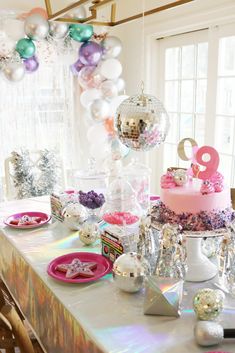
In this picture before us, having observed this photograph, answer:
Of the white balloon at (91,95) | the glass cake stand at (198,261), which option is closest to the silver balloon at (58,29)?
the white balloon at (91,95)

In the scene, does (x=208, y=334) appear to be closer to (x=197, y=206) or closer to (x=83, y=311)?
(x=83, y=311)

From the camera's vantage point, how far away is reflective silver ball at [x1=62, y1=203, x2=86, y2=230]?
183 cm

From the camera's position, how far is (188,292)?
1289mm

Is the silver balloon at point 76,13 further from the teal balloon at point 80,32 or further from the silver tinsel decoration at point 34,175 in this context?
the silver tinsel decoration at point 34,175

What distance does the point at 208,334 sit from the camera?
0.99 meters

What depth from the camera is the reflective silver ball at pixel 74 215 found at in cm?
183

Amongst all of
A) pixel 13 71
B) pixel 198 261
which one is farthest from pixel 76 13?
pixel 198 261

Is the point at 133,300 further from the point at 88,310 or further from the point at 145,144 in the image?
the point at 145,144

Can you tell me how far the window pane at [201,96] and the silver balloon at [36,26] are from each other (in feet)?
4.52

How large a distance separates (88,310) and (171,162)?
106 inches

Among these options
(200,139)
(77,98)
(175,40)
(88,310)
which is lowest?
(88,310)

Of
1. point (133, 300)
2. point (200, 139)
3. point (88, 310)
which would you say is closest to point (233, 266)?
point (133, 300)

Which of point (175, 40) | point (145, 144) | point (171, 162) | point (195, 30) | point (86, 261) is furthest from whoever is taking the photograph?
point (171, 162)

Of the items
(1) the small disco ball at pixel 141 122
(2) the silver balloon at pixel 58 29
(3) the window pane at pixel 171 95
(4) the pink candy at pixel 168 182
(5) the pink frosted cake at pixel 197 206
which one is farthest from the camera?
(3) the window pane at pixel 171 95
